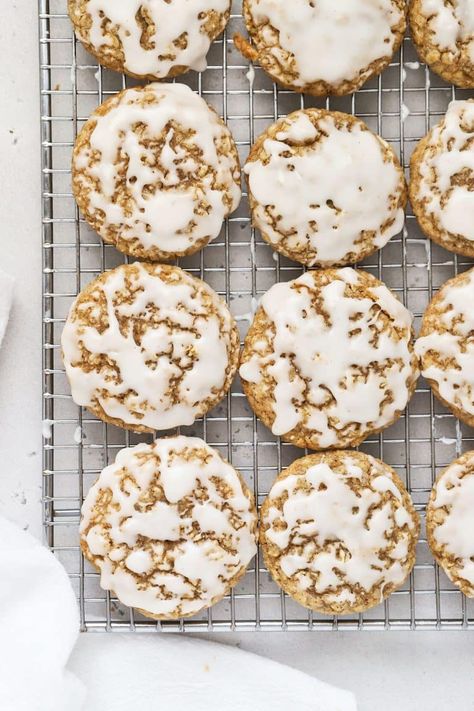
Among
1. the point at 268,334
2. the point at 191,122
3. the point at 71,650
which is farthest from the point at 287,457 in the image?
the point at 191,122

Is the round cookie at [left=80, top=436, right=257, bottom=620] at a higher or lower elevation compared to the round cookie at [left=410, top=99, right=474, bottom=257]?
lower

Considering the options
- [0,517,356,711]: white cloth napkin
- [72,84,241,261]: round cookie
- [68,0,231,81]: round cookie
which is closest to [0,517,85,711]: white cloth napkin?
[0,517,356,711]: white cloth napkin

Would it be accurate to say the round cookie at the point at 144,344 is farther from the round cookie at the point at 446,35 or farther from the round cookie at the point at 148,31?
the round cookie at the point at 446,35

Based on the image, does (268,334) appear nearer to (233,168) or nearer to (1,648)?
(233,168)

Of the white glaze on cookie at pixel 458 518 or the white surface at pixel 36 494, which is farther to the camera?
the white surface at pixel 36 494

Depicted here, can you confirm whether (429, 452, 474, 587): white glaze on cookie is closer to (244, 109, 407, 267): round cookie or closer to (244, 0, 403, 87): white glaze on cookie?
(244, 109, 407, 267): round cookie

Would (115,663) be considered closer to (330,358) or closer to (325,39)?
(330,358)

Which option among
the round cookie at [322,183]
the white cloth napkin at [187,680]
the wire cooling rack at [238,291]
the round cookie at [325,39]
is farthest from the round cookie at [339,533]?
the round cookie at [325,39]
